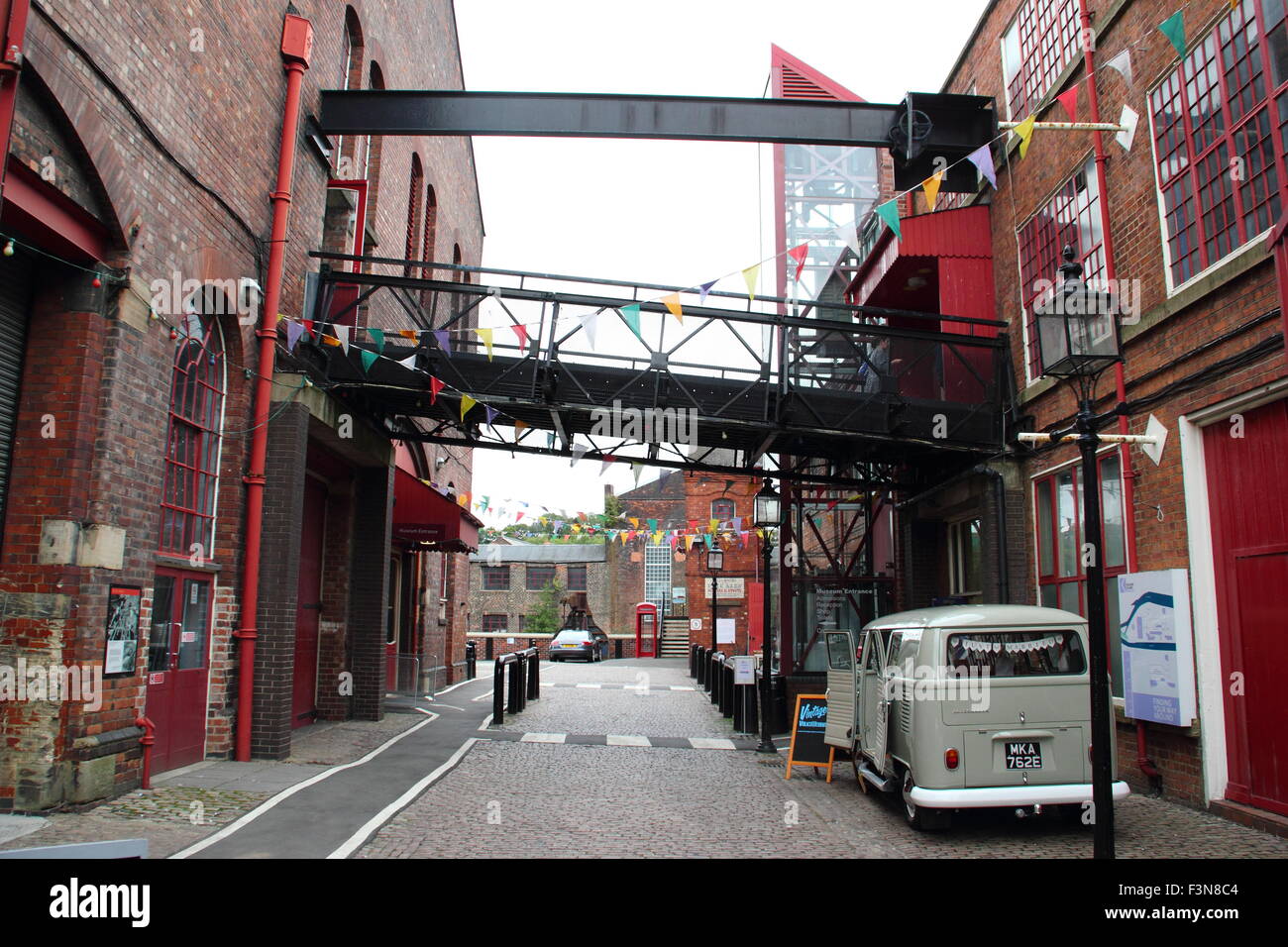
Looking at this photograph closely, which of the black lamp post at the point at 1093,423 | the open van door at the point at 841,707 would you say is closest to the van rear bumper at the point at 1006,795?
the black lamp post at the point at 1093,423

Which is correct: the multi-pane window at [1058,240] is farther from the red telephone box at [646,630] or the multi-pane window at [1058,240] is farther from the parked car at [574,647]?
the red telephone box at [646,630]

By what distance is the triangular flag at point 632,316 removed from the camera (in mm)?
10812

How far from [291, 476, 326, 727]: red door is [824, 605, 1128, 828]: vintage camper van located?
8.48 metres

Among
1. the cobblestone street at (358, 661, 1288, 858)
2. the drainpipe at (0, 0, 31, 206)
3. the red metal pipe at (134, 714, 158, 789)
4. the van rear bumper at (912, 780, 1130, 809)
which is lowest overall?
the cobblestone street at (358, 661, 1288, 858)

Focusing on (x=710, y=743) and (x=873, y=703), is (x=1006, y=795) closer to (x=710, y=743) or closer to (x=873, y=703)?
(x=873, y=703)

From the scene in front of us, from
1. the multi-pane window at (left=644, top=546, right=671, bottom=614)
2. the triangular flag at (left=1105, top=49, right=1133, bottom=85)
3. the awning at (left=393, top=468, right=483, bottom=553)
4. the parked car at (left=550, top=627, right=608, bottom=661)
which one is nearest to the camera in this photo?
the triangular flag at (left=1105, top=49, right=1133, bottom=85)

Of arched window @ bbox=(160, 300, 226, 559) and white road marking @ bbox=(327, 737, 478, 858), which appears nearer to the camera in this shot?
white road marking @ bbox=(327, 737, 478, 858)

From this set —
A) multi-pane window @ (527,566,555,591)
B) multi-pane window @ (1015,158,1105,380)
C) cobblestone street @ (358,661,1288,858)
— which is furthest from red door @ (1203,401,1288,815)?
multi-pane window @ (527,566,555,591)

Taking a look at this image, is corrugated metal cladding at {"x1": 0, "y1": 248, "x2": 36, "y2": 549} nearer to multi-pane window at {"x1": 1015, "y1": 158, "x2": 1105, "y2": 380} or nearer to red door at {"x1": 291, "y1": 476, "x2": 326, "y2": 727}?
red door at {"x1": 291, "y1": 476, "x2": 326, "y2": 727}

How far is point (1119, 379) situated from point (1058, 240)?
7.97ft

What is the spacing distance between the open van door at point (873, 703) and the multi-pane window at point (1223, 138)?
4486 mm

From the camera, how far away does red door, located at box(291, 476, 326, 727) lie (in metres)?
12.6

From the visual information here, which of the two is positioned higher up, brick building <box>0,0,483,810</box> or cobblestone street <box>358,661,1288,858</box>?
brick building <box>0,0,483,810</box>
